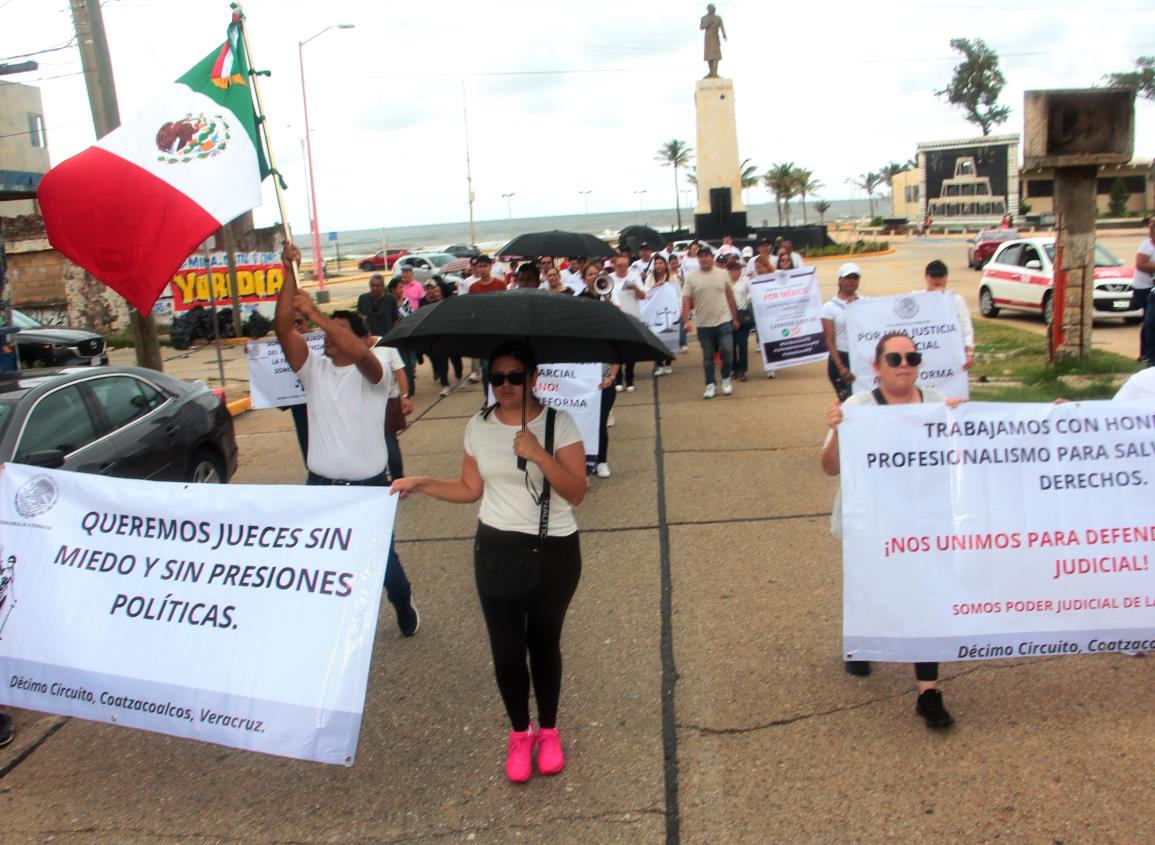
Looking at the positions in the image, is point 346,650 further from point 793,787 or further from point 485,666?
point 793,787

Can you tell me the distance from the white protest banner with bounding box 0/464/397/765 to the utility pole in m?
6.97

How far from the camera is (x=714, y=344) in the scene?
1168 centimetres

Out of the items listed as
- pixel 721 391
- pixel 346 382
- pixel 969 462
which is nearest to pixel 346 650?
pixel 346 382

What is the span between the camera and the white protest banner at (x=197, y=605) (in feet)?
12.0

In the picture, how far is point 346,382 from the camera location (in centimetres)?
486

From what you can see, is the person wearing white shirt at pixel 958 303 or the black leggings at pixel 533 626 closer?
the black leggings at pixel 533 626

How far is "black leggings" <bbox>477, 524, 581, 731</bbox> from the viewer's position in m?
3.62

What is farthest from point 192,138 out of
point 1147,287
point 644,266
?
point 644,266

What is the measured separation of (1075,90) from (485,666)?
32.7ft

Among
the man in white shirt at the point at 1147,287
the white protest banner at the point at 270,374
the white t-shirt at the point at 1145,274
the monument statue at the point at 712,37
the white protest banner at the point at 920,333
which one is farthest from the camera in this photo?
the monument statue at the point at 712,37

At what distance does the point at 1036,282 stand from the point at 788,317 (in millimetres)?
8287

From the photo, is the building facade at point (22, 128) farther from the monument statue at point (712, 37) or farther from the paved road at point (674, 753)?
the paved road at point (674, 753)

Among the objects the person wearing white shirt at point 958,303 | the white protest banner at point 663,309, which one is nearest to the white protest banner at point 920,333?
the person wearing white shirt at point 958,303

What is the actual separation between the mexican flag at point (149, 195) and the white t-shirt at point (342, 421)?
106 centimetres
